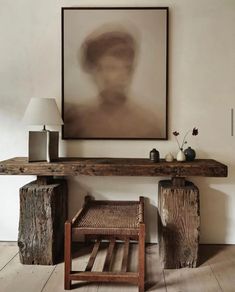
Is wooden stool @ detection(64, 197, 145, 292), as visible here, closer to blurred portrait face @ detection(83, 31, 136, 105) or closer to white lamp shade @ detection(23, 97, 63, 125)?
white lamp shade @ detection(23, 97, 63, 125)

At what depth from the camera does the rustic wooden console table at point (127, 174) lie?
7.59 feet

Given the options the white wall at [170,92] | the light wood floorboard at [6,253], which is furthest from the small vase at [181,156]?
the light wood floorboard at [6,253]

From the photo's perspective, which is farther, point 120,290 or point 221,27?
point 221,27

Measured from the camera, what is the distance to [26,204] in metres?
2.38

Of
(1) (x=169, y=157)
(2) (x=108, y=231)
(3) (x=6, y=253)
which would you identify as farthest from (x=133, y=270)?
(3) (x=6, y=253)

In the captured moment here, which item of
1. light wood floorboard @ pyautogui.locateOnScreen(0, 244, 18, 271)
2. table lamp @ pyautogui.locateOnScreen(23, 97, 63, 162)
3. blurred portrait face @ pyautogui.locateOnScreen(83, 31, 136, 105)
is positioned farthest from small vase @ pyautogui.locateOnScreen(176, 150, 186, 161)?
light wood floorboard @ pyautogui.locateOnScreen(0, 244, 18, 271)

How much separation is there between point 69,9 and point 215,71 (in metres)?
1.41

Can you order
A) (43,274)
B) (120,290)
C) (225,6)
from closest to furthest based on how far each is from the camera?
(120,290) → (43,274) → (225,6)

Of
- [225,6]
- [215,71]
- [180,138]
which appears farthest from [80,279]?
[225,6]

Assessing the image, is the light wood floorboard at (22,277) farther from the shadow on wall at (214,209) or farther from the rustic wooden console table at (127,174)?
the shadow on wall at (214,209)

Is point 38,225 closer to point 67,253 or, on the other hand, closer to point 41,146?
point 67,253

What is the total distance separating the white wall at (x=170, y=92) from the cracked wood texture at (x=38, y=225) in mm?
502

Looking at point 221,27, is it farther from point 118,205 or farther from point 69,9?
point 118,205

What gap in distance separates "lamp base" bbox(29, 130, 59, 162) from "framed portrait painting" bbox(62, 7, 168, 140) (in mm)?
328
